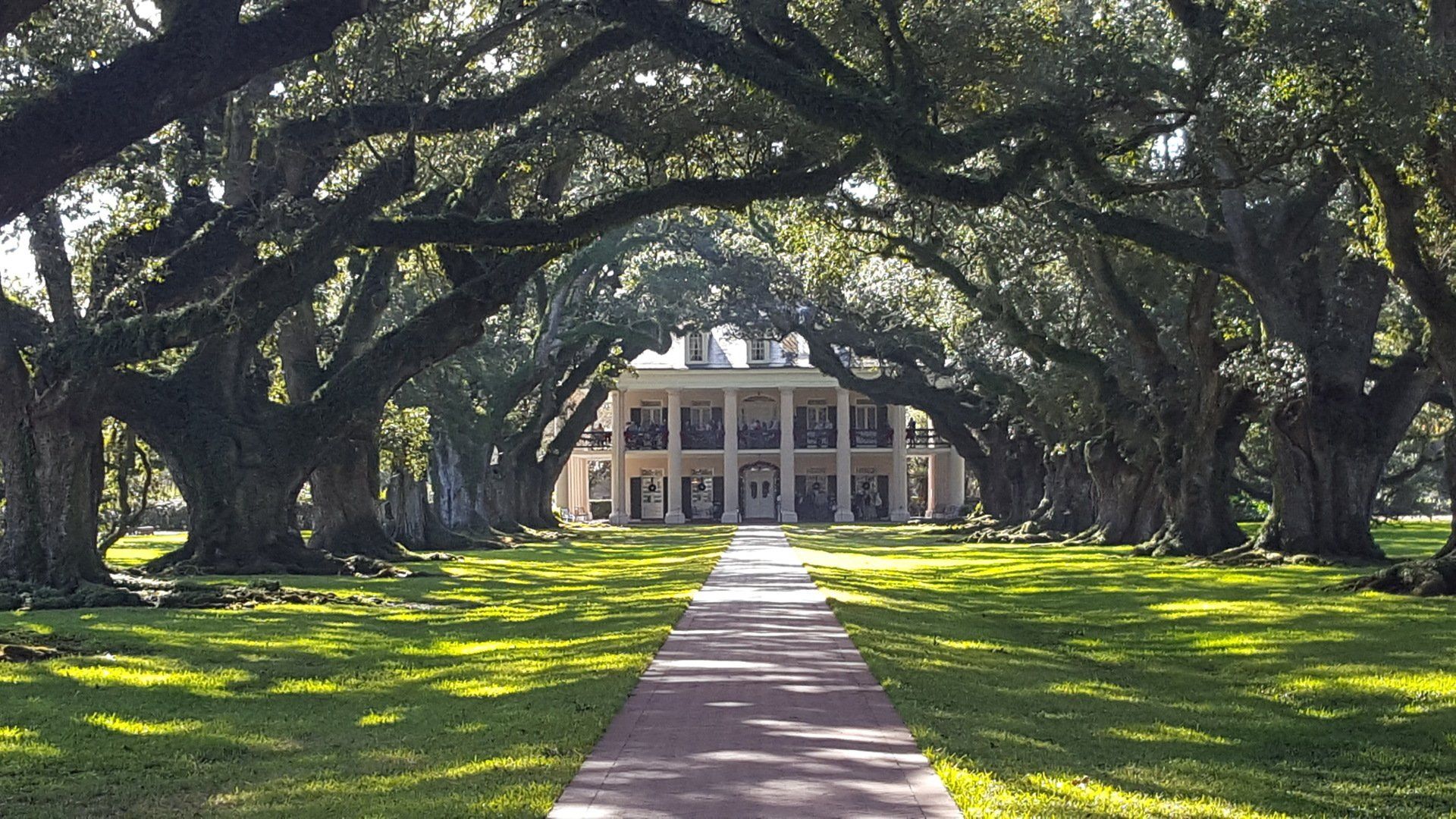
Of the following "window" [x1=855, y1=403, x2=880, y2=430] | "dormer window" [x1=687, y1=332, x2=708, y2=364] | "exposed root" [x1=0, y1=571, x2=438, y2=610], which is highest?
"dormer window" [x1=687, y1=332, x2=708, y2=364]

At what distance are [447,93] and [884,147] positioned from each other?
7677 mm

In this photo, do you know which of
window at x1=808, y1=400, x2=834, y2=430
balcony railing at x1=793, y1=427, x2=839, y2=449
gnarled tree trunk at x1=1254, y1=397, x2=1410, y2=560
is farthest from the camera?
window at x1=808, y1=400, x2=834, y2=430

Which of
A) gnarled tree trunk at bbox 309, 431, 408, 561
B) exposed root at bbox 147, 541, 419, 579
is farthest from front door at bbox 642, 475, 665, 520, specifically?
exposed root at bbox 147, 541, 419, 579

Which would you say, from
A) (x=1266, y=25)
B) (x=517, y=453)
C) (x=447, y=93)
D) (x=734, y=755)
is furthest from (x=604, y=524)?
Result: (x=734, y=755)

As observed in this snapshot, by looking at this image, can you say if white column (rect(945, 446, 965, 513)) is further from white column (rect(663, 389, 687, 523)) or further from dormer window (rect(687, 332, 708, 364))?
white column (rect(663, 389, 687, 523))

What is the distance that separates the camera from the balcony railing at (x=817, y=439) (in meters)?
80.7

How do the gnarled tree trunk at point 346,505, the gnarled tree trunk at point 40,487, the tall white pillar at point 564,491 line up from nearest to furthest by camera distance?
1. the gnarled tree trunk at point 40,487
2. the gnarled tree trunk at point 346,505
3. the tall white pillar at point 564,491

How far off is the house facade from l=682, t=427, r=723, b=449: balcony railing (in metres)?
0.05

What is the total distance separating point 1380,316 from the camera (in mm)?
32656

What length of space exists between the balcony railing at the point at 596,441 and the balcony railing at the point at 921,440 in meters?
15.9

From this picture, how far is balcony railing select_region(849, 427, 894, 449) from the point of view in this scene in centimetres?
8138

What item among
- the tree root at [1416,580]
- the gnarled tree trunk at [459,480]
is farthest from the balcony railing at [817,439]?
Result: the tree root at [1416,580]

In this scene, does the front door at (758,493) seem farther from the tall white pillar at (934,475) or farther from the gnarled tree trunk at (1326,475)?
the gnarled tree trunk at (1326,475)

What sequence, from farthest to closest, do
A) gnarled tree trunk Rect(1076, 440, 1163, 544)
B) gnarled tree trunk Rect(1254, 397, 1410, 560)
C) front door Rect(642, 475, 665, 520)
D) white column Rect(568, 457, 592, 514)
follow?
1. white column Rect(568, 457, 592, 514)
2. front door Rect(642, 475, 665, 520)
3. gnarled tree trunk Rect(1076, 440, 1163, 544)
4. gnarled tree trunk Rect(1254, 397, 1410, 560)
